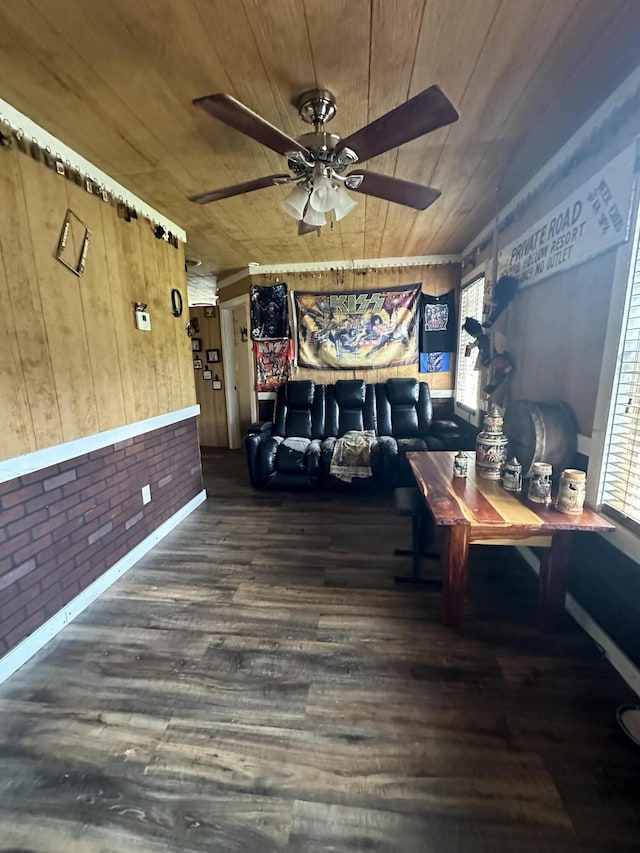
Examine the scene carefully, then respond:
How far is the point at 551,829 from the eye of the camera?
1021mm

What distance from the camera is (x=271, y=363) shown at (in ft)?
15.0

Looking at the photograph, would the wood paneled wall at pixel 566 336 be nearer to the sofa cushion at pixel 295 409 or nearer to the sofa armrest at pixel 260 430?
the sofa cushion at pixel 295 409

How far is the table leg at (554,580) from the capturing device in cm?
161

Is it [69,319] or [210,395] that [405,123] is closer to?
[69,319]

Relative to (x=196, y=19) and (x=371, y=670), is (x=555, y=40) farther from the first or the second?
(x=371, y=670)

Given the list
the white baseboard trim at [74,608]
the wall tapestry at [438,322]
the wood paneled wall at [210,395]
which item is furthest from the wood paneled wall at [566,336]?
the wood paneled wall at [210,395]

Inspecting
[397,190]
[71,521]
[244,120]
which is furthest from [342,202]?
[71,521]

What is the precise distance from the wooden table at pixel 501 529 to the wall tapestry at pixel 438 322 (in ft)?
9.02

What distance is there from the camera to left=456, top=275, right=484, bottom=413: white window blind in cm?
354

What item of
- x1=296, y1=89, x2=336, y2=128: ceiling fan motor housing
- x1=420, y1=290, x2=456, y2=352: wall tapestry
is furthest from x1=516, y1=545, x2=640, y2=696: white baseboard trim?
x1=420, y1=290, x2=456, y2=352: wall tapestry

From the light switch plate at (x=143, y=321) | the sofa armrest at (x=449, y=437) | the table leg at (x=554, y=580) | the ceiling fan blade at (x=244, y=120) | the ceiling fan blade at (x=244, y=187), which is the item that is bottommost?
the table leg at (x=554, y=580)

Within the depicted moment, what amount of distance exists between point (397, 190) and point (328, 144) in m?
0.46

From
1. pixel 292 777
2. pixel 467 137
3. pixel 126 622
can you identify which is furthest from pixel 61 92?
pixel 292 777

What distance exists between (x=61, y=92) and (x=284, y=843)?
112 inches
